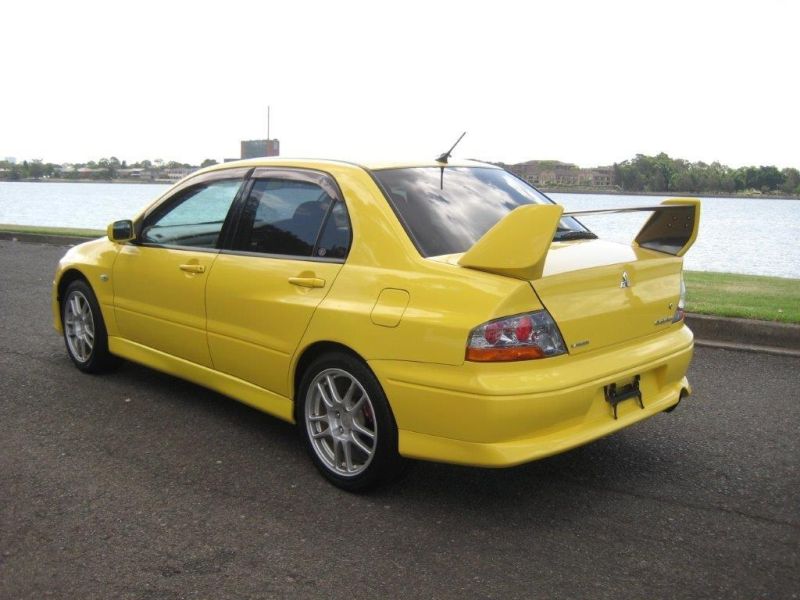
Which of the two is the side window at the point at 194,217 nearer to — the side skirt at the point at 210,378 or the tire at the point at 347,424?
the side skirt at the point at 210,378

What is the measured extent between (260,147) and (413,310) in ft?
17.5

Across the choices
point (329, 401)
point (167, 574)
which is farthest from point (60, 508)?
point (329, 401)

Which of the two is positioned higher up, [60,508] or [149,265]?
[149,265]

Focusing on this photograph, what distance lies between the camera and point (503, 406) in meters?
3.28

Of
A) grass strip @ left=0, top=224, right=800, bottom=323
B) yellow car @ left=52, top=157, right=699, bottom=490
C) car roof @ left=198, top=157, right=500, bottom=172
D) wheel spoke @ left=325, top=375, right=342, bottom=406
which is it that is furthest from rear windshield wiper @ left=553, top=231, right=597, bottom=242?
grass strip @ left=0, top=224, right=800, bottom=323

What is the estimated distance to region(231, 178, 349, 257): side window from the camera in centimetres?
417

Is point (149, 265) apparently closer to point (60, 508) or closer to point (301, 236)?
point (301, 236)

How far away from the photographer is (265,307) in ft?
13.9

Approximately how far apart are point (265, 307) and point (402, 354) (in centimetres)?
102

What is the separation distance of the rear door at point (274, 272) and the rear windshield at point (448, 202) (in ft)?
1.01

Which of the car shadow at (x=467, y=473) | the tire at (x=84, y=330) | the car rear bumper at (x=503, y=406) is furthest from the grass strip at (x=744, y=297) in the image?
the tire at (x=84, y=330)

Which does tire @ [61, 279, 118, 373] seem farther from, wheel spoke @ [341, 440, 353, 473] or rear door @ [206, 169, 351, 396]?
wheel spoke @ [341, 440, 353, 473]

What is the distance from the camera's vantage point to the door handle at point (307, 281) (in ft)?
13.0

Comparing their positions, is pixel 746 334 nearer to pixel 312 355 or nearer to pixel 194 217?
pixel 312 355
